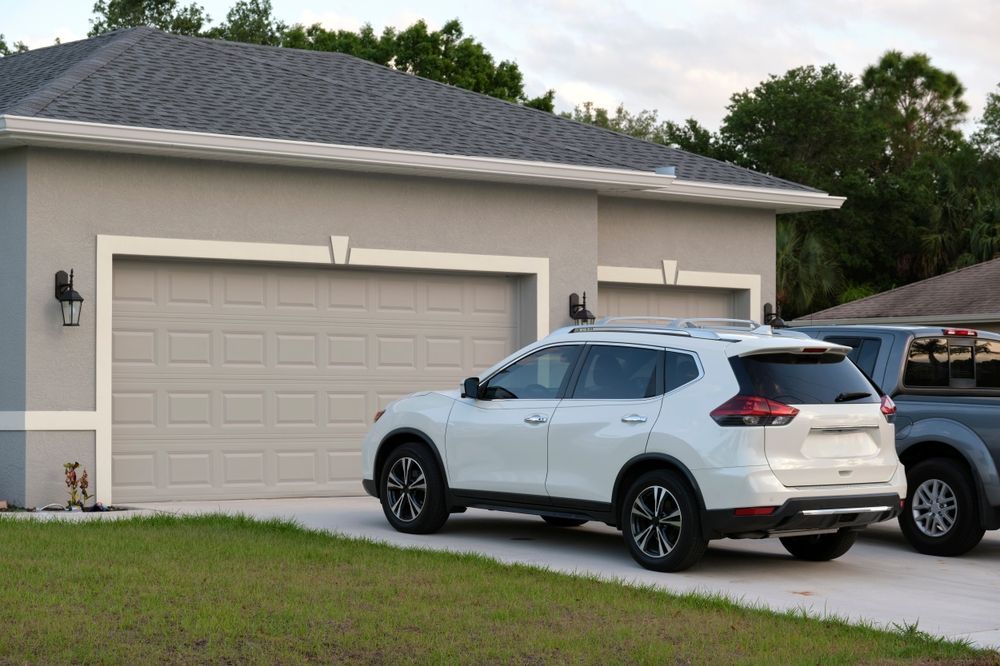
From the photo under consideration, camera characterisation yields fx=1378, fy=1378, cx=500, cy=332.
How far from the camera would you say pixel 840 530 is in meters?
10.3

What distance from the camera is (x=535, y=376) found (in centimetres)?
1084

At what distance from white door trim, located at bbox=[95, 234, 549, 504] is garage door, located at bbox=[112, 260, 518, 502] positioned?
0.89 ft

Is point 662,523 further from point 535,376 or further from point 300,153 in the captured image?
point 300,153

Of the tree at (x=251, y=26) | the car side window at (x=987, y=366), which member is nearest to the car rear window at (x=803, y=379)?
the car side window at (x=987, y=366)

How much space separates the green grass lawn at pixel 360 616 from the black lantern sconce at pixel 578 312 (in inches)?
271

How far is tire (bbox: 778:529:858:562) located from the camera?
10.4 m

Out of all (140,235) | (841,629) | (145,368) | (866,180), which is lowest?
(841,629)

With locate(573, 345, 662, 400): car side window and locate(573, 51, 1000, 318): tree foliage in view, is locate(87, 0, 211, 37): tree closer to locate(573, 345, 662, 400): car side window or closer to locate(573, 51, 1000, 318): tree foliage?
locate(573, 51, 1000, 318): tree foliage

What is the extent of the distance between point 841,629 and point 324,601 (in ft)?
9.39

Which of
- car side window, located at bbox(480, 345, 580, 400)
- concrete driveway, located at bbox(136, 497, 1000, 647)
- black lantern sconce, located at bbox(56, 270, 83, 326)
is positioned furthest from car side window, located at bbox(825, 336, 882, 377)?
black lantern sconce, located at bbox(56, 270, 83, 326)

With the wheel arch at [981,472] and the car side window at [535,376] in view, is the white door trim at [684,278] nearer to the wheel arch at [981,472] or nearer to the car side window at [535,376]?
the car side window at [535,376]

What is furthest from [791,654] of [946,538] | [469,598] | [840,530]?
[946,538]

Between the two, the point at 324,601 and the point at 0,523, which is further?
the point at 0,523

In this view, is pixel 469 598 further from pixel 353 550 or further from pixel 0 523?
pixel 0 523
